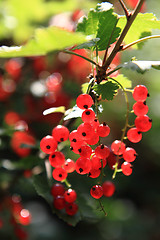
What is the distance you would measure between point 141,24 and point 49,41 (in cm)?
52

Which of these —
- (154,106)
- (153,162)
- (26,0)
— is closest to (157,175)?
(153,162)

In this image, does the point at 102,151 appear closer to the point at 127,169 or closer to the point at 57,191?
the point at 127,169

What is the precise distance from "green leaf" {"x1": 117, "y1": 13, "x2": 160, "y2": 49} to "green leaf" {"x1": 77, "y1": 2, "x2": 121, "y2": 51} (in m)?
0.06

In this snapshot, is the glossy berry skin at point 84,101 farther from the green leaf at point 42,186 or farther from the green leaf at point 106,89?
the green leaf at point 42,186

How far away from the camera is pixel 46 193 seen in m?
1.34

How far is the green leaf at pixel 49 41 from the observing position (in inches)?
30.5

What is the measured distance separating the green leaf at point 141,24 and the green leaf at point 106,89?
0.25m

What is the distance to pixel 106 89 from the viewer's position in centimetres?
105

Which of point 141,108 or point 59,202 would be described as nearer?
point 141,108

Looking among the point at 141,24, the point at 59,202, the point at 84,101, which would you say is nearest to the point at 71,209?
the point at 59,202

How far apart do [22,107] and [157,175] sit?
1703 mm

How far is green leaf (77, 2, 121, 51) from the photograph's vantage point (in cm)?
109

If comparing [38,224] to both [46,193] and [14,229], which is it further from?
[46,193]

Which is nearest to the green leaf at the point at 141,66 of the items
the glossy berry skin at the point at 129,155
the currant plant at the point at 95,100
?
the currant plant at the point at 95,100
